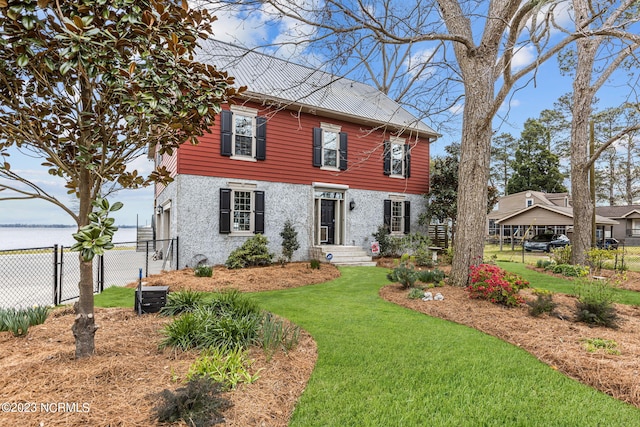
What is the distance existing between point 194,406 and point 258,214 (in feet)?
29.1

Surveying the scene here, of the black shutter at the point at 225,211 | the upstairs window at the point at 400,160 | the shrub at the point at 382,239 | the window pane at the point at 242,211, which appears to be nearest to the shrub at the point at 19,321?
the black shutter at the point at 225,211

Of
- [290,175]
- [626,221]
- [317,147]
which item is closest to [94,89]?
[290,175]

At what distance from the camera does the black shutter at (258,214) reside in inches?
425

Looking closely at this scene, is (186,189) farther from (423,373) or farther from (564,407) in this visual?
(564,407)

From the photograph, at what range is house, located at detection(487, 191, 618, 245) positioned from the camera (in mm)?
21906

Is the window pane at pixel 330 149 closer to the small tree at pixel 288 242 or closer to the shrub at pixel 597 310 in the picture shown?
the small tree at pixel 288 242

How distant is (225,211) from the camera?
1025 centimetres

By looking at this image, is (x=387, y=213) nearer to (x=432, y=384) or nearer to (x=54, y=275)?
(x=432, y=384)

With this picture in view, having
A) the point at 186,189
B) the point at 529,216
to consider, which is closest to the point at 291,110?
the point at 186,189

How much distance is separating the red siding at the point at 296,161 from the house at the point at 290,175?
0.04 metres

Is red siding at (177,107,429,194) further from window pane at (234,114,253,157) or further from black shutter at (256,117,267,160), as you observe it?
window pane at (234,114,253,157)

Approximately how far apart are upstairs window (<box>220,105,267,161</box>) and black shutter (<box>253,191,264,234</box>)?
133 centimetres

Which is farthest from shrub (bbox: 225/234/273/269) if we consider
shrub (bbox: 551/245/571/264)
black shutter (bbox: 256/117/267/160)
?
shrub (bbox: 551/245/571/264)

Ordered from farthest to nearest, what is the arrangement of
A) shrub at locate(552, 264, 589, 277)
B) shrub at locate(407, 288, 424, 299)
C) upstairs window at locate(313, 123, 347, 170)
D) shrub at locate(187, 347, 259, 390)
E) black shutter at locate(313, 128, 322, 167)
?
upstairs window at locate(313, 123, 347, 170) → black shutter at locate(313, 128, 322, 167) → shrub at locate(552, 264, 589, 277) → shrub at locate(407, 288, 424, 299) → shrub at locate(187, 347, 259, 390)
